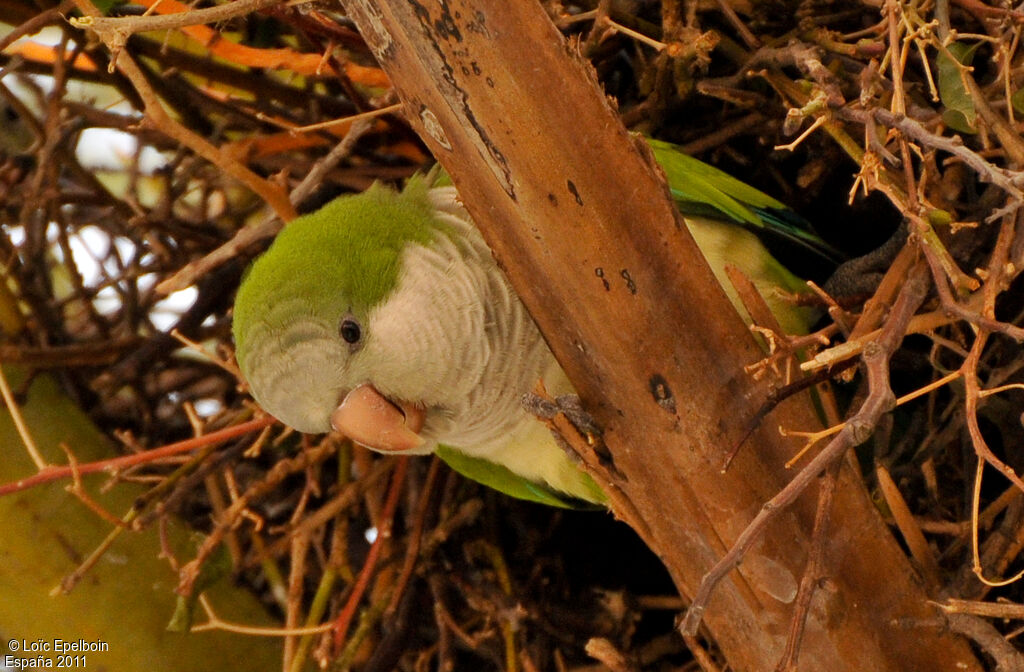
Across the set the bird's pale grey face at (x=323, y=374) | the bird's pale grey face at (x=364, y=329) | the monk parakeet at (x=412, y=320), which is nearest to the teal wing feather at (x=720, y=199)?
the monk parakeet at (x=412, y=320)

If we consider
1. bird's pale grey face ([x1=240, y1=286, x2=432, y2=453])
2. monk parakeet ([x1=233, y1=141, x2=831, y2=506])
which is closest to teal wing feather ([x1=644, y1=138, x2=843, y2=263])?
monk parakeet ([x1=233, y1=141, x2=831, y2=506])

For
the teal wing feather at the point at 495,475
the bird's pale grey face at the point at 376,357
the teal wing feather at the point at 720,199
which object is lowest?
the teal wing feather at the point at 495,475

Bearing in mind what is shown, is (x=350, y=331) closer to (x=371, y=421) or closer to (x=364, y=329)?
(x=364, y=329)

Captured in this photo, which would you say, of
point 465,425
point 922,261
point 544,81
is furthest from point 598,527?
point 544,81

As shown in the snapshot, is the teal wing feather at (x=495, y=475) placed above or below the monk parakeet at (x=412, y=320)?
below

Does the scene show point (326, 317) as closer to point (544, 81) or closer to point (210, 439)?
point (210, 439)

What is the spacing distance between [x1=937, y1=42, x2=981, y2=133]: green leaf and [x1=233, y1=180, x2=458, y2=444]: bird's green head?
0.69 m

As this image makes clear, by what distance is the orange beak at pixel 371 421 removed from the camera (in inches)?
55.2

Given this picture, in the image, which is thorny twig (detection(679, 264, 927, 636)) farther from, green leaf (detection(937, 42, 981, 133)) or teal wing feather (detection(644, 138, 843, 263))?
teal wing feather (detection(644, 138, 843, 263))

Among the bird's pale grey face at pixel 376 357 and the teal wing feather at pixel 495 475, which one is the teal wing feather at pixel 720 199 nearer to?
the bird's pale grey face at pixel 376 357

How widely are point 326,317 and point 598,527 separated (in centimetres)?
86

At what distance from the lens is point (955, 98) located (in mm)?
1215

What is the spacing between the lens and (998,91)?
1.25 metres

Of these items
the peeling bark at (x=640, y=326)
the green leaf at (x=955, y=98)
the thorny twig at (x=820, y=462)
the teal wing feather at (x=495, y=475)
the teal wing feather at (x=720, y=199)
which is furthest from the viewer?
the teal wing feather at (x=495, y=475)
